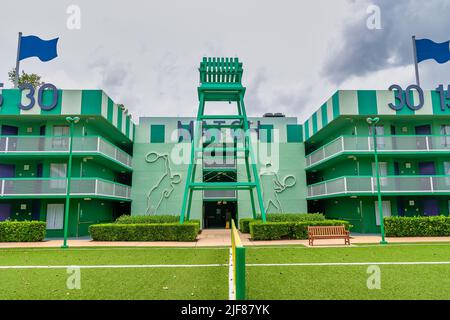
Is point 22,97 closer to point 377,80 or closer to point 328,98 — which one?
point 328,98

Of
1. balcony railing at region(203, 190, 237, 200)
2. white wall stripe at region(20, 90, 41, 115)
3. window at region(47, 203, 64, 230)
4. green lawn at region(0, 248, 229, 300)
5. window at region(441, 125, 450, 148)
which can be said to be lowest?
green lawn at region(0, 248, 229, 300)

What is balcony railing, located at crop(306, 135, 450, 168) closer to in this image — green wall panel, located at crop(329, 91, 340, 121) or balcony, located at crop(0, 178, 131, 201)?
green wall panel, located at crop(329, 91, 340, 121)

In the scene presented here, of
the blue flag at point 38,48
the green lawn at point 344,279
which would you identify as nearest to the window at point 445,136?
the green lawn at point 344,279

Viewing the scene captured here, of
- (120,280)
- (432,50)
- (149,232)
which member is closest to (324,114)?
(432,50)

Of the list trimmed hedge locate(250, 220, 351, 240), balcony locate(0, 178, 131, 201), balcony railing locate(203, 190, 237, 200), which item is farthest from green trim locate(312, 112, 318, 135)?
balcony locate(0, 178, 131, 201)

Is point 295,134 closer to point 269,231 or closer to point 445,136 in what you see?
point 445,136

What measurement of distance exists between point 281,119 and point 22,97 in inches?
1199

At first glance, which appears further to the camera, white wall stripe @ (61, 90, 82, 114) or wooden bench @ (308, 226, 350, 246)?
white wall stripe @ (61, 90, 82, 114)

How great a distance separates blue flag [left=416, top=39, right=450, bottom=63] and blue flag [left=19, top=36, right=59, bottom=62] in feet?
96.1

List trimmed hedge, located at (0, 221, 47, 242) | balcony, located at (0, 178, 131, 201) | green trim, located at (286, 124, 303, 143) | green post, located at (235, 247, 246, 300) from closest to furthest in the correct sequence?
green post, located at (235, 247, 246, 300) < trimmed hedge, located at (0, 221, 47, 242) < balcony, located at (0, 178, 131, 201) < green trim, located at (286, 124, 303, 143)

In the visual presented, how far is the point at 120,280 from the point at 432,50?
30.4 metres

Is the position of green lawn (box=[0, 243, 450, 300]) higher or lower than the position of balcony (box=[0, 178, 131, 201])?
lower

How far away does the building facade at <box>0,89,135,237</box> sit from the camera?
2344 cm
